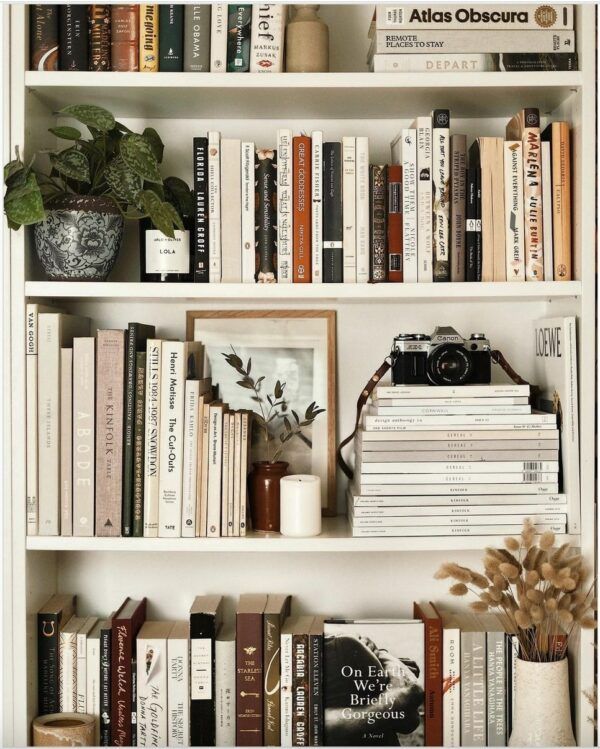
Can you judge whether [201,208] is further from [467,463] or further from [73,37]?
[467,463]

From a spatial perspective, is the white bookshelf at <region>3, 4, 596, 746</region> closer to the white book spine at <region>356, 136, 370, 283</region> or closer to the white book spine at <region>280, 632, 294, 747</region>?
the white book spine at <region>356, 136, 370, 283</region>

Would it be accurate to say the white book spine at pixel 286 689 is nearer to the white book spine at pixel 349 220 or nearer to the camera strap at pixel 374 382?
the camera strap at pixel 374 382

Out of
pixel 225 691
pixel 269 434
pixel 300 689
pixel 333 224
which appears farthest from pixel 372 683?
pixel 333 224

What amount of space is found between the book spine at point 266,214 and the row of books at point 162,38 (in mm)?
145

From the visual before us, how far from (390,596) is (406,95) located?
2.91 feet

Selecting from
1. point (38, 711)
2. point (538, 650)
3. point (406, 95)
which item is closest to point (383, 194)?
point (406, 95)

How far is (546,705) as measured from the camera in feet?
4.39

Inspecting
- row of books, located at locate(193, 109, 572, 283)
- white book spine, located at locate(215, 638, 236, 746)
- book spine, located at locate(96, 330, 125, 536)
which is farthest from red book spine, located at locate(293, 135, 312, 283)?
white book spine, located at locate(215, 638, 236, 746)

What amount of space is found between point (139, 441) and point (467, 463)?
533mm

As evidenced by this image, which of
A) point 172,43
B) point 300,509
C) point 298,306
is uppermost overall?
point 172,43

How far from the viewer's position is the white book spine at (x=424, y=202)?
1.39 m

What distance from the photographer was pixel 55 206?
1.37 metres

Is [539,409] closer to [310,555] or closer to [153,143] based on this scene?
[310,555]

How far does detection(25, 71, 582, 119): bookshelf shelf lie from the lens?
1.37 m
